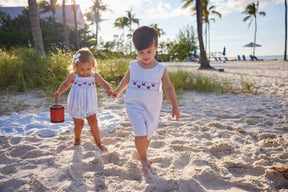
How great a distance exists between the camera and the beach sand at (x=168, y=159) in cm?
169

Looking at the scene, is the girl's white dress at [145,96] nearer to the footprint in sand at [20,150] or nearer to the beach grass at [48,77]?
the footprint in sand at [20,150]

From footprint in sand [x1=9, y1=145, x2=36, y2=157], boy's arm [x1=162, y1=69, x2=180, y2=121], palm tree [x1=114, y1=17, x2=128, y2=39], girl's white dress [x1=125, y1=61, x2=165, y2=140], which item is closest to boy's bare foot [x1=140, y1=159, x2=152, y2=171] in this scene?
girl's white dress [x1=125, y1=61, x2=165, y2=140]

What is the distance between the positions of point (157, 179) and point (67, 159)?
3.21ft

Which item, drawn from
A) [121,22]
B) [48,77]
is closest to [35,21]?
[48,77]

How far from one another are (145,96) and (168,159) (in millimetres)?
741

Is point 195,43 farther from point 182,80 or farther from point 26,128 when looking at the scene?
point 26,128

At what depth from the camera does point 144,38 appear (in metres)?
1.79

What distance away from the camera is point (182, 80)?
21.1ft

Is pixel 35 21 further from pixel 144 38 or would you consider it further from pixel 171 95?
pixel 171 95

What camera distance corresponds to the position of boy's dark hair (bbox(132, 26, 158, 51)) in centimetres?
179

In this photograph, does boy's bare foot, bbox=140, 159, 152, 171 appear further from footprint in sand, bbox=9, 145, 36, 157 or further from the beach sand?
footprint in sand, bbox=9, 145, 36, 157

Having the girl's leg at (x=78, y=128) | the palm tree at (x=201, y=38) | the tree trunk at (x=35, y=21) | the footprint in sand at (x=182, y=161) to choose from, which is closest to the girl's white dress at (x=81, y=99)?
the girl's leg at (x=78, y=128)

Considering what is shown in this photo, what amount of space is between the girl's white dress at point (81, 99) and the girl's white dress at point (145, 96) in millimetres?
565

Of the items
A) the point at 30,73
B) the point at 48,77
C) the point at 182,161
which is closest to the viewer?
the point at 182,161
